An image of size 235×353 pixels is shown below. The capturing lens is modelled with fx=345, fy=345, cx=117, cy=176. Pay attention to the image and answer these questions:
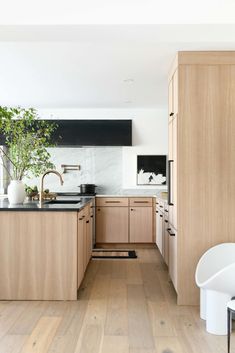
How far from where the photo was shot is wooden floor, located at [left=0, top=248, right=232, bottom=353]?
8.29ft

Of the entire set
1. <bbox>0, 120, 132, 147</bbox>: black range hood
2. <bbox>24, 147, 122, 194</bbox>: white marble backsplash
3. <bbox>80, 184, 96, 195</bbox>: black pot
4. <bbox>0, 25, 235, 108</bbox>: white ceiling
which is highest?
<bbox>0, 25, 235, 108</bbox>: white ceiling

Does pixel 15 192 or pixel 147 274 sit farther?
pixel 147 274

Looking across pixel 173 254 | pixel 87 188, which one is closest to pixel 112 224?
pixel 87 188

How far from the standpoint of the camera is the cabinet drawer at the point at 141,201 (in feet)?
20.1

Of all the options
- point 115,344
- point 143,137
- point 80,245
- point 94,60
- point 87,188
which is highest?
point 94,60

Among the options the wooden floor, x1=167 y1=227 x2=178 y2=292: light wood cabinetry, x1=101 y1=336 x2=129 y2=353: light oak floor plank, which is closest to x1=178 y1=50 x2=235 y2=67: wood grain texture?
x1=167 y1=227 x2=178 y2=292: light wood cabinetry

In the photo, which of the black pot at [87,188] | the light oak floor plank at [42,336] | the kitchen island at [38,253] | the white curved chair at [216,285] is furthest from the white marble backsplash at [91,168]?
the light oak floor plank at [42,336]

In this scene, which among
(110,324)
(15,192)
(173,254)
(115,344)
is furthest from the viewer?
(15,192)

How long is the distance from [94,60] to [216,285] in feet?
8.58

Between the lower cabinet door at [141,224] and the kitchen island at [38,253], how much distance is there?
9.09 ft

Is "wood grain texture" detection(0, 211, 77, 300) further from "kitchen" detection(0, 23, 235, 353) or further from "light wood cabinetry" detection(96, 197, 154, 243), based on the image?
"light wood cabinetry" detection(96, 197, 154, 243)

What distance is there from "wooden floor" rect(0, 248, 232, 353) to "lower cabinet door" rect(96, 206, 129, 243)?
2.07 m

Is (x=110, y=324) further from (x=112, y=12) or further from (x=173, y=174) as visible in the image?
(x=112, y=12)

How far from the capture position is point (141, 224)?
20.1 ft
